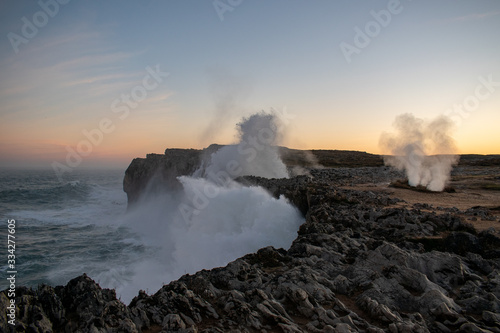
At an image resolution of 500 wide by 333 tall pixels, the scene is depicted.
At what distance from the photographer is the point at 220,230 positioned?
59.9 ft

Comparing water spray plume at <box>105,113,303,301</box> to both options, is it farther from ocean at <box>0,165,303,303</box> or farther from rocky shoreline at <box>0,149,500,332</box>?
rocky shoreline at <box>0,149,500,332</box>

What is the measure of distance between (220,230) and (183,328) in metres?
12.8

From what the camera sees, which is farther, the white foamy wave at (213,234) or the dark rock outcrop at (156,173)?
the dark rock outcrop at (156,173)

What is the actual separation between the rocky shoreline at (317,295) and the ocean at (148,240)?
1.97 metres

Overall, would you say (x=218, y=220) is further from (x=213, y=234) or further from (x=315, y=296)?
(x=315, y=296)

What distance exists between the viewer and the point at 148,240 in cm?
Result: 2256

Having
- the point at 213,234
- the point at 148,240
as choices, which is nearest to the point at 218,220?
the point at 213,234

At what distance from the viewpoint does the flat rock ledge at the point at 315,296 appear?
562 centimetres

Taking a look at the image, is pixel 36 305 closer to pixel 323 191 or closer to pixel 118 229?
pixel 323 191

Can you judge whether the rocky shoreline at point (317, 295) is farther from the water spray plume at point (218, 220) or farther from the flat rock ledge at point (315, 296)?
the water spray plume at point (218, 220)

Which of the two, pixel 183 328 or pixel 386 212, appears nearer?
pixel 183 328

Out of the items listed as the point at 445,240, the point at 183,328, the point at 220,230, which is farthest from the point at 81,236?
the point at 445,240

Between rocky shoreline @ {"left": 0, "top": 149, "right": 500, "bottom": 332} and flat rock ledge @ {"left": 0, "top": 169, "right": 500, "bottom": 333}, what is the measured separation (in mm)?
22

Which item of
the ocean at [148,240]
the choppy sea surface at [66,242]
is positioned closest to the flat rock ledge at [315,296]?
the ocean at [148,240]
